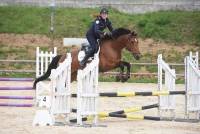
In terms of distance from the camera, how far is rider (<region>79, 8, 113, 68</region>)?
13922mm

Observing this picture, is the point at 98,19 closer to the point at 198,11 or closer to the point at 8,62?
the point at 8,62

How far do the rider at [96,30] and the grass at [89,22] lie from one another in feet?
56.7

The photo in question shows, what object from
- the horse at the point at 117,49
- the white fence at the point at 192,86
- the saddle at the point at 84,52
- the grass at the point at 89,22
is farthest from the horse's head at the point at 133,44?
the grass at the point at 89,22

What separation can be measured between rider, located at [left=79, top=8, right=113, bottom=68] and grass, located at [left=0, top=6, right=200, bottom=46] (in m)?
17.3

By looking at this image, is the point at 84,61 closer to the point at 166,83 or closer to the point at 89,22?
the point at 166,83

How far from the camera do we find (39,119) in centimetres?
1237

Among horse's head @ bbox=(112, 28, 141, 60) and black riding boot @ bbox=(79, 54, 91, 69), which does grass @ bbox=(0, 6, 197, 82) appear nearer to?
black riding boot @ bbox=(79, 54, 91, 69)

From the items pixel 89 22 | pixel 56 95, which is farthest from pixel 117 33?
pixel 89 22

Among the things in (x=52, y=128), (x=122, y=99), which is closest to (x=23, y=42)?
(x=122, y=99)

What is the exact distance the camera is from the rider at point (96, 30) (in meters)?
13.9

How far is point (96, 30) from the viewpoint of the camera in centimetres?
1406

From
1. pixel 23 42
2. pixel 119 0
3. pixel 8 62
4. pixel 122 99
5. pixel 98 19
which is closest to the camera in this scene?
pixel 98 19

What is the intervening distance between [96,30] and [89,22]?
19410mm

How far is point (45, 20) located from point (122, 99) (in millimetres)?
15622
